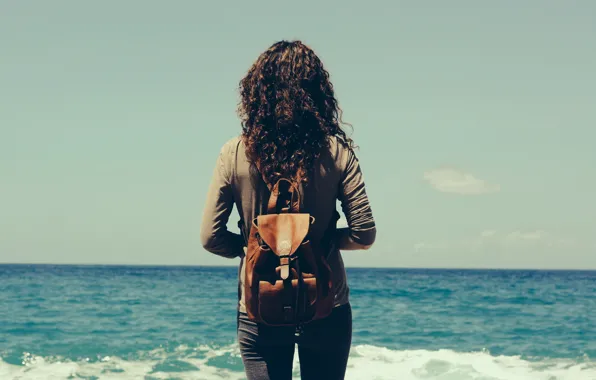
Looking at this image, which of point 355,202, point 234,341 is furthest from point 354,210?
point 234,341

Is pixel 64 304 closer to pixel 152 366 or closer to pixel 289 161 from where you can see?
pixel 152 366

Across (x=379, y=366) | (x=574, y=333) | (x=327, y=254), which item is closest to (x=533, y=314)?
(x=574, y=333)

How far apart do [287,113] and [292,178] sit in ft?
0.71

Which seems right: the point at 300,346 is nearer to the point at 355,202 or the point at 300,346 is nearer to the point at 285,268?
the point at 285,268

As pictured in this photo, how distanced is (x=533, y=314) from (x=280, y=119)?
20827 millimetres

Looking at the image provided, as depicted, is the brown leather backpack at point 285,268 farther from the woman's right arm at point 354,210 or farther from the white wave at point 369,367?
the white wave at point 369,367

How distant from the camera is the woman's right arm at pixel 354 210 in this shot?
235 cm

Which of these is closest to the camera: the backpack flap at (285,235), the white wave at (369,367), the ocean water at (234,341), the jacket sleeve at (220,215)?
the backpack flap at (285,235)

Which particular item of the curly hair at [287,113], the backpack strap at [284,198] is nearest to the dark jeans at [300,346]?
the backpack strap at [284,198]

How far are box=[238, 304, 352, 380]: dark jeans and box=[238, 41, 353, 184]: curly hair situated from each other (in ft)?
1.66

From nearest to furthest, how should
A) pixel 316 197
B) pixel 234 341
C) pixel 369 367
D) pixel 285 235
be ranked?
1. pixel 285 235
2. pixel 316 197
3. pixel 369 367
4. pixel 234 341

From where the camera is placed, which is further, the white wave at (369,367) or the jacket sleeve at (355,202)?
the white wave at (369,367)

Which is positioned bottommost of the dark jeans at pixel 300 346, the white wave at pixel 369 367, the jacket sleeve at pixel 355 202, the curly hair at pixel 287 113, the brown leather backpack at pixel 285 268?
the white wave at pixel 369 367

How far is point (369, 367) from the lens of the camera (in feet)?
33.3
